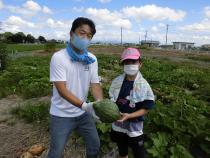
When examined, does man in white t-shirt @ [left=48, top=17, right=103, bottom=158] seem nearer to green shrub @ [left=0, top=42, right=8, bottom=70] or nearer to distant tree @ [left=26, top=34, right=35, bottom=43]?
green shrub @ [left=0, top=42, right=8, bottom=70]

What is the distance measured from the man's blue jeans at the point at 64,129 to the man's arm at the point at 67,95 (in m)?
0.30

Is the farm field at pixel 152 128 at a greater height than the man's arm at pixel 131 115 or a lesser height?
lesser

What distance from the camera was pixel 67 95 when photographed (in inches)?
154

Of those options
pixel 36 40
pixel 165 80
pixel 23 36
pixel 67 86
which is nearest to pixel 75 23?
pixel 67 86

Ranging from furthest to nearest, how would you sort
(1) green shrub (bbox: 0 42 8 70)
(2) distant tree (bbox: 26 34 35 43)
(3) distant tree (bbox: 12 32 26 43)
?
1. (2) distant tree (bbox: 26 34 35 43)
2. (3) distant tree (bbox: 12 32 26 43)
3. (1) green shrub (bbox: 0 42 8 70)

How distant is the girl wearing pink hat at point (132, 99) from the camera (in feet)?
13.7

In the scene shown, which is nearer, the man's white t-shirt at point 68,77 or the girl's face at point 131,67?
the man's white t-shirt at point 68,77

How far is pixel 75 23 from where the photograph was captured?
4098 mm

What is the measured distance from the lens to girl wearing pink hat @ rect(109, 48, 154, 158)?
4.17m

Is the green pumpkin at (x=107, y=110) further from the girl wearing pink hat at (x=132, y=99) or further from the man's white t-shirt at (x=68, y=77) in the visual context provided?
the man's white t-shirt at (x=68, y=77)

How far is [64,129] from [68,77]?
0.61 m

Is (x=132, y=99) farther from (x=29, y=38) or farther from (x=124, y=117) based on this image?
(x=29, y=38)

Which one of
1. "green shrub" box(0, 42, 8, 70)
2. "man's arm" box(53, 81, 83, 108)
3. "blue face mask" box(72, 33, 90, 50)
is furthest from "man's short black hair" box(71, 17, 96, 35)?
"green shrub" box(0, 42, 8, 70)

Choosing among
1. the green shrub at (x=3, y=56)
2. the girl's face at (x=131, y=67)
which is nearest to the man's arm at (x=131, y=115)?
the girl's face at (x=131, y=67)
